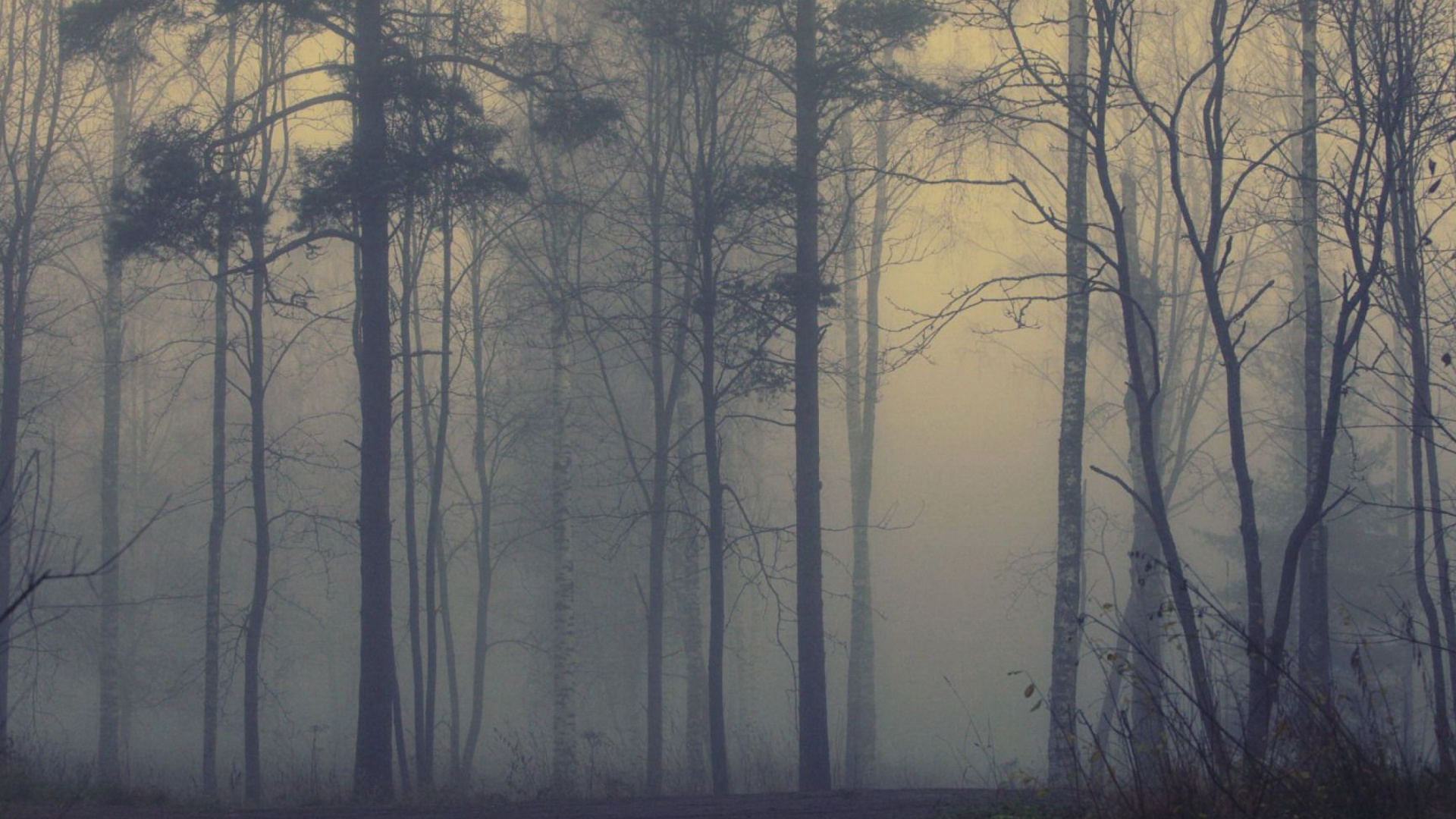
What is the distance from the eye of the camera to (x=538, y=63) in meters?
12.7

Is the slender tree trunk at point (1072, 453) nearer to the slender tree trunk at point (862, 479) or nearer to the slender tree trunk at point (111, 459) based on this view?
the slender tree trunk at point (862, 479)

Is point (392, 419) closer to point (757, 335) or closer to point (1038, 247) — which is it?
point (757, 335)

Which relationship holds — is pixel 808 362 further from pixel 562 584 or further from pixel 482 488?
pixel 482 488

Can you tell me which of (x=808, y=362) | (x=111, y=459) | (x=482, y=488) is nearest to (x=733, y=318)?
(x=808, y=362)

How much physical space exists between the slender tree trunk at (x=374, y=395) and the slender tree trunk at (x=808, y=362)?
4.61m

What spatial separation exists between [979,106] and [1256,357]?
19707 mm

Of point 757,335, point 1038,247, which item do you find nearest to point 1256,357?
point 1038,247

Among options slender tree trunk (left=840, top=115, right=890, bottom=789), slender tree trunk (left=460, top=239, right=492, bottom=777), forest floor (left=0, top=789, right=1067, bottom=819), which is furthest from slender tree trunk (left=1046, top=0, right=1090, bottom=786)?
slender tree trunk (left=460, top=239, right=492, bottom=777)

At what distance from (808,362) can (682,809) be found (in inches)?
240

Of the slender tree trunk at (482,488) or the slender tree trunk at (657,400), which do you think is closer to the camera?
the slender tree trunk at (657,400)

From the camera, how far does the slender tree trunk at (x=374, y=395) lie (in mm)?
11508

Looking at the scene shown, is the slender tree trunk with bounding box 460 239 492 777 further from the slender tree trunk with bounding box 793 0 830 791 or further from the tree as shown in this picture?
the slender tree trunk with bounding box 793 0 830 791

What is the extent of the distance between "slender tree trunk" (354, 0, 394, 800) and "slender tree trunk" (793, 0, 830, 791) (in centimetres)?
461

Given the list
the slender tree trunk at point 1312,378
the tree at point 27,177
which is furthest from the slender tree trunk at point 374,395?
the slender tree trunk at point 1312,378
